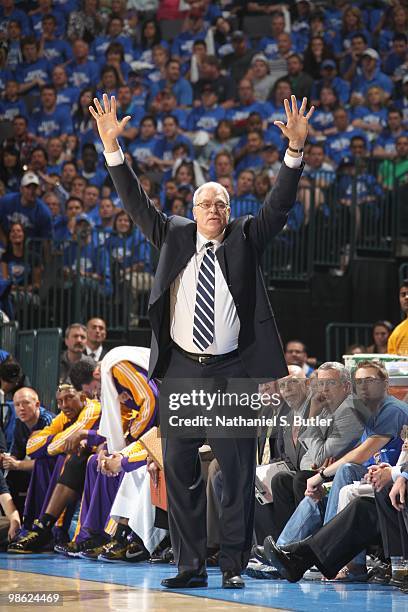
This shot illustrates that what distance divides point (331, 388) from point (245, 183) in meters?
6.36

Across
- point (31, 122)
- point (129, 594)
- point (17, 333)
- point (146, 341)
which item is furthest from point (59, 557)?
point (31, 122)

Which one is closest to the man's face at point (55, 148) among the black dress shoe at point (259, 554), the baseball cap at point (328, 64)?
the baseball cap at point (328, 64)

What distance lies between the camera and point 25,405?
927 cm

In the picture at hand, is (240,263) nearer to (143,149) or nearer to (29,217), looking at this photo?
(29,217)

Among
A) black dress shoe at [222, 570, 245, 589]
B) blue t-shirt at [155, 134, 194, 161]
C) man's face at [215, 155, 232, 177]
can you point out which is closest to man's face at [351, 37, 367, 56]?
blue t-shirt at [155, 134, 194, 161]

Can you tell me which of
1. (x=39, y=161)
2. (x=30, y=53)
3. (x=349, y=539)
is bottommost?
(x=349, y=539)

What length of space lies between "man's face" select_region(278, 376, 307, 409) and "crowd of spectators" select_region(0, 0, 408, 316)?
5435 millimetres

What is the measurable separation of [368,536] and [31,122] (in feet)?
31.3

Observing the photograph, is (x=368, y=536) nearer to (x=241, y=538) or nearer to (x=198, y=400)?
(x=241, y=538)

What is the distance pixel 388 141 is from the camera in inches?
584

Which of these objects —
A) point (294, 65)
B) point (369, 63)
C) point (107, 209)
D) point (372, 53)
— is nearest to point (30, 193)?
point (107, 209)

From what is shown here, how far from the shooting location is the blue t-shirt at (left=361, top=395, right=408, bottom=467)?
682 cm

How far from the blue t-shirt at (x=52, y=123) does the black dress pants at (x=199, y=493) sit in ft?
29.8

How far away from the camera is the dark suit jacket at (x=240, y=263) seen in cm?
619
